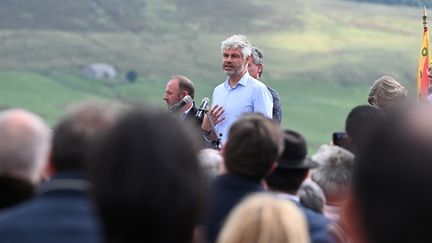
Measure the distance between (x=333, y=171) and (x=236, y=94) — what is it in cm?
371

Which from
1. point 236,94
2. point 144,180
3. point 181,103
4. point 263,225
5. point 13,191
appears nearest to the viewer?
point 144,180

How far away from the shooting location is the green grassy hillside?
6300cm

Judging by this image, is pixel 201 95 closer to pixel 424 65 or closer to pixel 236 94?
pixel 424 65

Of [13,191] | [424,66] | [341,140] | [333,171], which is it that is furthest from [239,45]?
[13,191]

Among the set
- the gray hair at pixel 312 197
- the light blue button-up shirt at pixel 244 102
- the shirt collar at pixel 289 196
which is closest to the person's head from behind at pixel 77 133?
the shirt collar at pixel 289 196

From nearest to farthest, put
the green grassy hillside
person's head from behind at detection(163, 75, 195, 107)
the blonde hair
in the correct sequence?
the blonde hair, person's head from behind at detection(163, 75, 195, 107), the green grassy hillside

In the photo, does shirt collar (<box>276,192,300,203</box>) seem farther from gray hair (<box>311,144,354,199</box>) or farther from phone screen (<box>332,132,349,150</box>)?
phone screen (<box>332,132,349,150</box>)

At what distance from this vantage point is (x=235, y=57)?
372 inches

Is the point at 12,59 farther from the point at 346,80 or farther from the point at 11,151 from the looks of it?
the point at 11,151

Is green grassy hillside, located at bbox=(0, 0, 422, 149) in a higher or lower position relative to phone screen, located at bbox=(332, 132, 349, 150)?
lower

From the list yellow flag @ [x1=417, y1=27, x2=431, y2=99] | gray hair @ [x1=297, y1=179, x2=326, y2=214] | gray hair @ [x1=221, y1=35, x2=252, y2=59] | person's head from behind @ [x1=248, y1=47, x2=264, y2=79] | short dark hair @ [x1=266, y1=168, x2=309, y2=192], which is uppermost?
gray hair @ [x1=221, y1=35, x2=252, y2=59]

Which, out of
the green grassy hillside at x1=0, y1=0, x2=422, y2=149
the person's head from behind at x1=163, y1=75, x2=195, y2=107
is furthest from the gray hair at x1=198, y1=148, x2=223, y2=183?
the green grassy hillside at x1=0, y1=0, x2=422, y2=149

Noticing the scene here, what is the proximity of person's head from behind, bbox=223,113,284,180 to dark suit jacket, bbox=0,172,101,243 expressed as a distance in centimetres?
129

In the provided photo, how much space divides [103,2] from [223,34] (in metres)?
9.10
